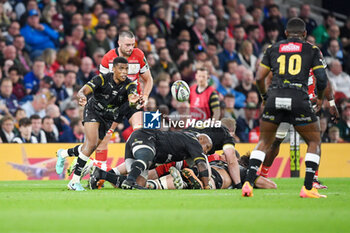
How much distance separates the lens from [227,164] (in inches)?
448

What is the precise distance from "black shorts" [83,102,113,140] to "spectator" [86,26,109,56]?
782cm

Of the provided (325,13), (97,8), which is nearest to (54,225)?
(97,8)

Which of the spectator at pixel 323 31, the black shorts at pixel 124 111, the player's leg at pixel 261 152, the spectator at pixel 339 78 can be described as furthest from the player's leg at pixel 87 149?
the spectator at pixel 323 31

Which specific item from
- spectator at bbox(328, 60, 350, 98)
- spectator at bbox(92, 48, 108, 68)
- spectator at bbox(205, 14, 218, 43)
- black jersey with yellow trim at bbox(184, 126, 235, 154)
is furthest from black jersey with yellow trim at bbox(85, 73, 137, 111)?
spectator at bbox(205, 14, 218, 43)

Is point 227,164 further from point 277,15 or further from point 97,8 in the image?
point 277,15

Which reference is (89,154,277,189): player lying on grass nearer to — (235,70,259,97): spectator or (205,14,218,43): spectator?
(235,70,259,97): spectator

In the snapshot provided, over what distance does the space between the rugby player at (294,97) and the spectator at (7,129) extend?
7806 millimetres

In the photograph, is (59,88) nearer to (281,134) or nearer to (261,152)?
(281,134)

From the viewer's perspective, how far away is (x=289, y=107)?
336 inches

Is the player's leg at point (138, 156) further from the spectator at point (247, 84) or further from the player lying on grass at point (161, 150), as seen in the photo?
the spectator at point (247, 84)

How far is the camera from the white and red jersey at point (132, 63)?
12.4 metres

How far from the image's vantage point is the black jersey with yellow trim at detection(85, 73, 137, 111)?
426 inches

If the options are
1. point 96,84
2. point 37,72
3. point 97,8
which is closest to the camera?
point 96,84

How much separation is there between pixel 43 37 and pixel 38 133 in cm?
389
